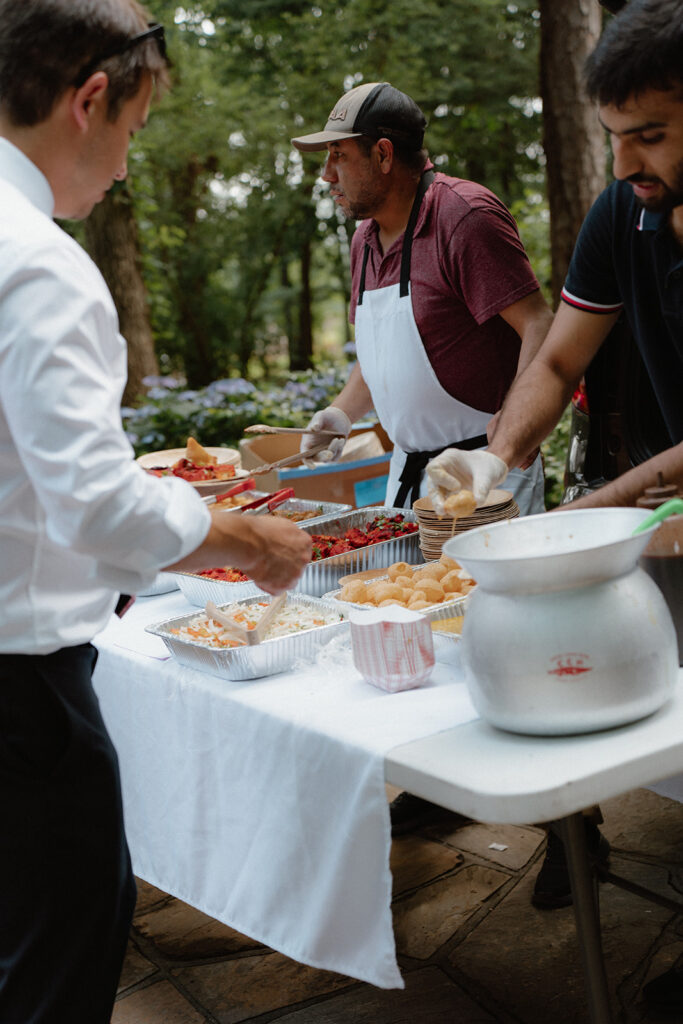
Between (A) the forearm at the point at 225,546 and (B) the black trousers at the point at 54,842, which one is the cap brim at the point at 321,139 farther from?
(B) the black trousers at the point at 54,842

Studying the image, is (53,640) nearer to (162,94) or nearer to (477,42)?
(162,94)

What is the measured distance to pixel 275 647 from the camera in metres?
1.82

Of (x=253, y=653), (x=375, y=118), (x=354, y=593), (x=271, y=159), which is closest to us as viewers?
(x=253, y=653)

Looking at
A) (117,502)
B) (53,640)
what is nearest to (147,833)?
(53,640)

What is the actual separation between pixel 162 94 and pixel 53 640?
845mm

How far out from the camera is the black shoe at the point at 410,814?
306 centimetres

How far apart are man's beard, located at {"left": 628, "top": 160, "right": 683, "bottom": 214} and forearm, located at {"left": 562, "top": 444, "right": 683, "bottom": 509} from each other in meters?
0.43

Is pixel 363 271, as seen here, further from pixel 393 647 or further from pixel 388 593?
pixel 393 647

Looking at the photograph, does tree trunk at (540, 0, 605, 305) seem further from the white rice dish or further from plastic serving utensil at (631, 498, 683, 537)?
plastic serving utensil at (631, 498, 683, 537)

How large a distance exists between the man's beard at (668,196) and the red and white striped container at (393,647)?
870mm

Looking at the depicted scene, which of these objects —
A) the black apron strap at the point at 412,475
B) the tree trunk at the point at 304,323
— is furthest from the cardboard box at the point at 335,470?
the tree trunk at the point at 304,323

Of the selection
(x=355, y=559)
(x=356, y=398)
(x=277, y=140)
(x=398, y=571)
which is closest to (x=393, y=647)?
(x=398, y=571)

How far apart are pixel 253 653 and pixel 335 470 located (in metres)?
2.04

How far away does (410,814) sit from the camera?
10.1 ft
